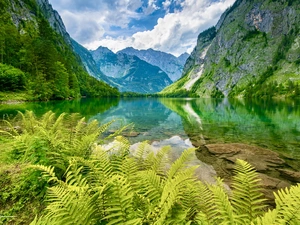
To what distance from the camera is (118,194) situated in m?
2.72

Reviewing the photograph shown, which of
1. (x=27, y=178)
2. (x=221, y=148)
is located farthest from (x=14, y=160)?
(x=221, y=148)

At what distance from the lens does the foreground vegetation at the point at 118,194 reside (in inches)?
107

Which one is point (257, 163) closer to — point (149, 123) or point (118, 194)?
point (118, 194)

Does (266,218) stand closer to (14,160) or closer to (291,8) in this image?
(14,160)

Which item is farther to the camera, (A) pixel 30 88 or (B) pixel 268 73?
(B) pixel 268 73

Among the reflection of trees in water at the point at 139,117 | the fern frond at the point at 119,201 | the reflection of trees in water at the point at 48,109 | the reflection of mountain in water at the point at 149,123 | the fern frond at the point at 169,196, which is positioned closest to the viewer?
the fern frond at the point at 169,196

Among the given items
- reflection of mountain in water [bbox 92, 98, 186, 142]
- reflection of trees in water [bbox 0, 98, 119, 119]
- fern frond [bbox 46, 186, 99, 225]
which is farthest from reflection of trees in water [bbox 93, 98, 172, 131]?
fern frond [bbox 46, 186, 99, 225]

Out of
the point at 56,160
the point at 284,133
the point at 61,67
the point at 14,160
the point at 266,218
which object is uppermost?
the point at 61,67

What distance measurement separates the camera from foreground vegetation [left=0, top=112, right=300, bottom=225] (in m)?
2.73

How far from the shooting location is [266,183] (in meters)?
8.76

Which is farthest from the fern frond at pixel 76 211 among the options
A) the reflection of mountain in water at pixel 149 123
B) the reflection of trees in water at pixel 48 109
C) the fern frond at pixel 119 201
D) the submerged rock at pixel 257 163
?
the reflection of trees in water at pixel 48 109

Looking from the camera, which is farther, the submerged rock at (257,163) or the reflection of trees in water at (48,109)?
the reflection of trees in water at (48,109)

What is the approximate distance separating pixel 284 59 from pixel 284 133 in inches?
7451

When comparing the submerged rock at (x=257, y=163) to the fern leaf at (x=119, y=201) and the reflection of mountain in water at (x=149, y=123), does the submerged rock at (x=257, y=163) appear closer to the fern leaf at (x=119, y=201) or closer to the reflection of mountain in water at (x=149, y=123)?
the reflection of mountain in water at (x=149, y=123)
